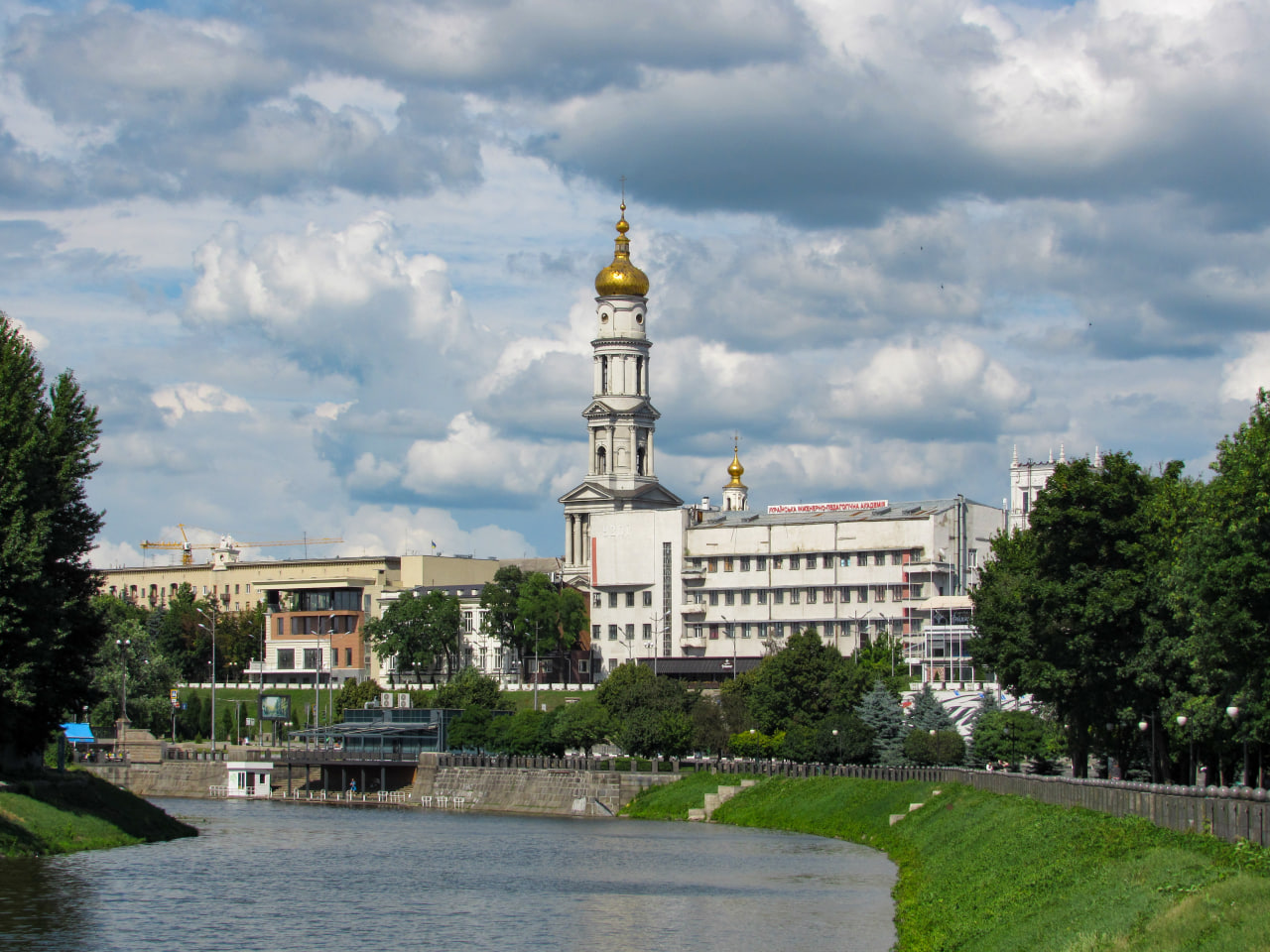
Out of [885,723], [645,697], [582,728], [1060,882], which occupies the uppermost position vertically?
[645,697]

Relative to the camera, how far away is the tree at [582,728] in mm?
135875

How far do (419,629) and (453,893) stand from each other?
130m

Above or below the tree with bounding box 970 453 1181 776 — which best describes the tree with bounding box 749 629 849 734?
below

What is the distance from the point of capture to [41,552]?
232 ft

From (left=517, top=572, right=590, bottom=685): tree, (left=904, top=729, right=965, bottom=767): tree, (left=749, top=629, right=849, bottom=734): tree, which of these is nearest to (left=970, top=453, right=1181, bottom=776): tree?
(left=904, top=729, right=965, bottom=767): tree

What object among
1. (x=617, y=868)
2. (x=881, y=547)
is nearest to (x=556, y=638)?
(x=881, y=547)

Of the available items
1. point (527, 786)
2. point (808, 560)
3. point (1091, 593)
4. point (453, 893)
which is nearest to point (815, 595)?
point (808, 560)

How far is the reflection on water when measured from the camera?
54250 millimetres

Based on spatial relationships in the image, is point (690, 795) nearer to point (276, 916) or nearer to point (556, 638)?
point (276, 916)

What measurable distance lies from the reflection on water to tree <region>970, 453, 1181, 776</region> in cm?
1287

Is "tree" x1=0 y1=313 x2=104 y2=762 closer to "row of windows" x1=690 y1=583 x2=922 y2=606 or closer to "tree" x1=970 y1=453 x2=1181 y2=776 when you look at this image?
"tree" x1=970 y1=453 x2=1181 y2=776

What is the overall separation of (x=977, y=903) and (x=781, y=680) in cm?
7193

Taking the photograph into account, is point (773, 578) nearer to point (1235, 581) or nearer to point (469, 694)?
point (469, 694)

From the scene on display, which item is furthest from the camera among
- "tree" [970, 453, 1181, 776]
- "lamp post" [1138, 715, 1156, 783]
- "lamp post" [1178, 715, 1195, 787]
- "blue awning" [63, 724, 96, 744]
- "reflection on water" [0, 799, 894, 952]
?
"blue awning" [63, 724, 96, 744]
